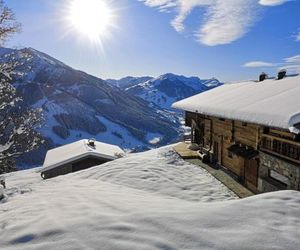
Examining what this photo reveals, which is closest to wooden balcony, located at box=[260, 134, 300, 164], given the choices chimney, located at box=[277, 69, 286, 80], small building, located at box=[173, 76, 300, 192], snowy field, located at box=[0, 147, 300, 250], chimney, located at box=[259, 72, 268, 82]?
small building, located at box=[173, 76, 300, 192]

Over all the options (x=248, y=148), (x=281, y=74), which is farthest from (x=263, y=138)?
(x=281, y=74)

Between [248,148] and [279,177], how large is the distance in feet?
10.1

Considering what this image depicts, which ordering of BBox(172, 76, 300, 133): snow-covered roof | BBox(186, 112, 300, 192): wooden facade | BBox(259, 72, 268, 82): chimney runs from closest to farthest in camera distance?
BBox(172, 76, 300, 133): snow-covered roof → BBox(186, 112, 300, 192): wooden facade → BBox(259, 72, 268, 82): chimney

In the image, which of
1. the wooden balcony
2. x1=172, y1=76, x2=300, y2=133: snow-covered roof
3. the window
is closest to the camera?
x1=172, y1=76, x2=300, y2=133: snow-covered roof

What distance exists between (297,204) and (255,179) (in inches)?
312

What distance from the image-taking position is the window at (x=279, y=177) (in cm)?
1278

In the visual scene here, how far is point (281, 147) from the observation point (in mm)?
12984

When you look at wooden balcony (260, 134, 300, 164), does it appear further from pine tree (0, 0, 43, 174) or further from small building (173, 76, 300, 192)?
pine tree (0, 0, 43, 174)

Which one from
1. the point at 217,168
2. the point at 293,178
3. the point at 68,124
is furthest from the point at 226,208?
the point at 68,124

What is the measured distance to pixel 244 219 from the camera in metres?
6.70

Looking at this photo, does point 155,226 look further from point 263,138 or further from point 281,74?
point 281,74

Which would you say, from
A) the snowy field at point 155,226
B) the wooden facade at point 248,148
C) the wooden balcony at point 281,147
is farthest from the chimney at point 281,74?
the snowy field at point 155,226

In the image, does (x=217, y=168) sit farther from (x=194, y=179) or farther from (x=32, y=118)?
(x=32, y=118)

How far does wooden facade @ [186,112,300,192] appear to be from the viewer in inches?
496
